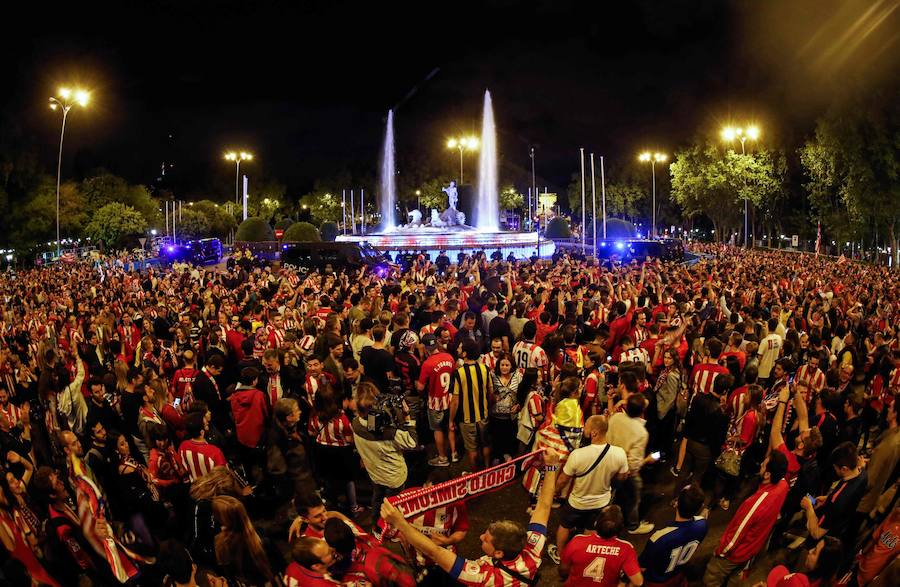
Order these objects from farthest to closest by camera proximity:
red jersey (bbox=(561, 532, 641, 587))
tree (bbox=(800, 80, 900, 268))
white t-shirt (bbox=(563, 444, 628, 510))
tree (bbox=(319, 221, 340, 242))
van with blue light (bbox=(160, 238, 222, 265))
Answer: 1. tree (bbox=(319, 221, 340, 242))
2. van with blue light (bbox=(160, 238, 222, 265))
3. tree (bbox=(800, 80, 900, 268))
4. white t-shirt (bbox=(563, 444, 628, 510))
5. red jersey (bbox=(561, 532, 641, 587))

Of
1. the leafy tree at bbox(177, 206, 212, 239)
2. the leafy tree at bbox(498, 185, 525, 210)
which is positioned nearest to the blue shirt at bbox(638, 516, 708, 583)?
the leafy tree at bbox(177, 206, 212, 239)

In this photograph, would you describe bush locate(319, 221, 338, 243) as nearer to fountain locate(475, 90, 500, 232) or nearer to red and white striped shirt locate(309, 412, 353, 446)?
fountain locate(475, 90, 500, 232)

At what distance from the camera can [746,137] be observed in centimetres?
4384

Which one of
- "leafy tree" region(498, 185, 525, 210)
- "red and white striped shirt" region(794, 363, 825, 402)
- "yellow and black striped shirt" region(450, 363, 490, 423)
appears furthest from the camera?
"leafy tree" region(498, 185, 525, 210)

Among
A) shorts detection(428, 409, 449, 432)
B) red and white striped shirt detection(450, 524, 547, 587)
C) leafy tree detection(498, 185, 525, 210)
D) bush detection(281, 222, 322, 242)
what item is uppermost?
leafy tree detection(498, 185, 525, 210)

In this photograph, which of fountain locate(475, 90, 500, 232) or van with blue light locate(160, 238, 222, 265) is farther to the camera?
fountain locate(475, 90, 500, 232)

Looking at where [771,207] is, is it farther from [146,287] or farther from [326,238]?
[146,287]

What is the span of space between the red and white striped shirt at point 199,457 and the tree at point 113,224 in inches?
2101

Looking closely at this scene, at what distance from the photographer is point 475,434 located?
328 inches

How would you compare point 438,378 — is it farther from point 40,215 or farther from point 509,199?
point 509,199

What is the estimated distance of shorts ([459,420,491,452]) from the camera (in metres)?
8.27

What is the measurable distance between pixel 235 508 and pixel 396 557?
113 cm

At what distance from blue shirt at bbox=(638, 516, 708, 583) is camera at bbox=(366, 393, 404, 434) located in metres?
2.71

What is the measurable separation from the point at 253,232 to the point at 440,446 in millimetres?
51476
